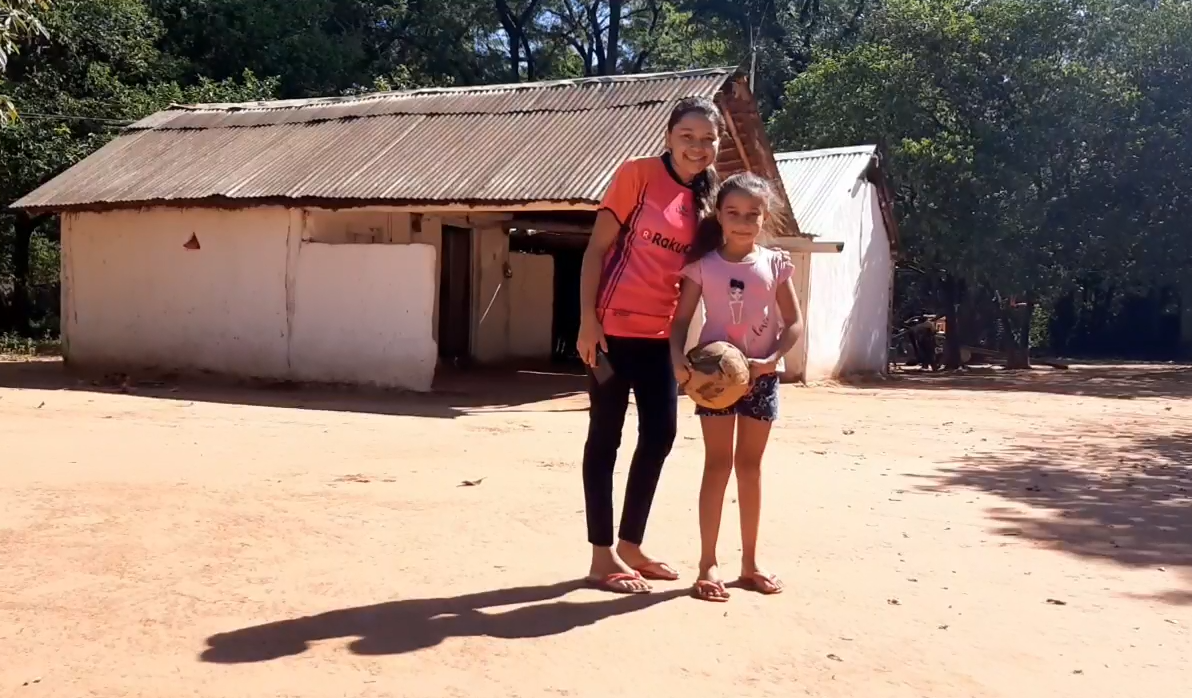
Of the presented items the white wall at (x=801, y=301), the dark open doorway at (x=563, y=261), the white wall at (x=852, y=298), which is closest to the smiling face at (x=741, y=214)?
the white wall at (x=801, y=301)

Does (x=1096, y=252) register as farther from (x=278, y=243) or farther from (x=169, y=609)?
(x=169, y=609)

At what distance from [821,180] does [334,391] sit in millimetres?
9021

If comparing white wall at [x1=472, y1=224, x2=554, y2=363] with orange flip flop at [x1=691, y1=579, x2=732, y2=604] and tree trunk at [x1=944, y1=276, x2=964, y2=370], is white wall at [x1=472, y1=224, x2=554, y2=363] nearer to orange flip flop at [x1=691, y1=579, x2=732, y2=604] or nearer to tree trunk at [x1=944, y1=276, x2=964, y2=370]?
tree trunk at [x1=944, y1=276, x2=964, y2=370]

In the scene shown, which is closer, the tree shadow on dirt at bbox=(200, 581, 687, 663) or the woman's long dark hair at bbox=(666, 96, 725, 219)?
the tree shadow on dirt at bbox=(200, 581, 687, 663)

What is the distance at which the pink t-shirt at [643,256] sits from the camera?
3.87 meters

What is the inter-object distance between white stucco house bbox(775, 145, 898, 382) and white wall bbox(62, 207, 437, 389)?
5806 mm

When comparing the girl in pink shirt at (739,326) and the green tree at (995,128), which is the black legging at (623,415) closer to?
the girl in pink shirt at (739,326)

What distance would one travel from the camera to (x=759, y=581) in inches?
156

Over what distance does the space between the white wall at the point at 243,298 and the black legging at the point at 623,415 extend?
8.08 m

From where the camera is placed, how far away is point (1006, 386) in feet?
55.2

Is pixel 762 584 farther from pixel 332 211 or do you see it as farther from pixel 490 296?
pixel 490 296

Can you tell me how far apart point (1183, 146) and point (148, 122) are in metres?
17.7

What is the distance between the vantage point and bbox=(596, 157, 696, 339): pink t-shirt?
3869 mm

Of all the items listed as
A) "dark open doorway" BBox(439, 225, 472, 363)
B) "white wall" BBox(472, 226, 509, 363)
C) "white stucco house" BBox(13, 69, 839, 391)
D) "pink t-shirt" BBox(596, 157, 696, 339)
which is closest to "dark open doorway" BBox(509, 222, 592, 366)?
"white wall" BBox(472, 226, 509, 363)
